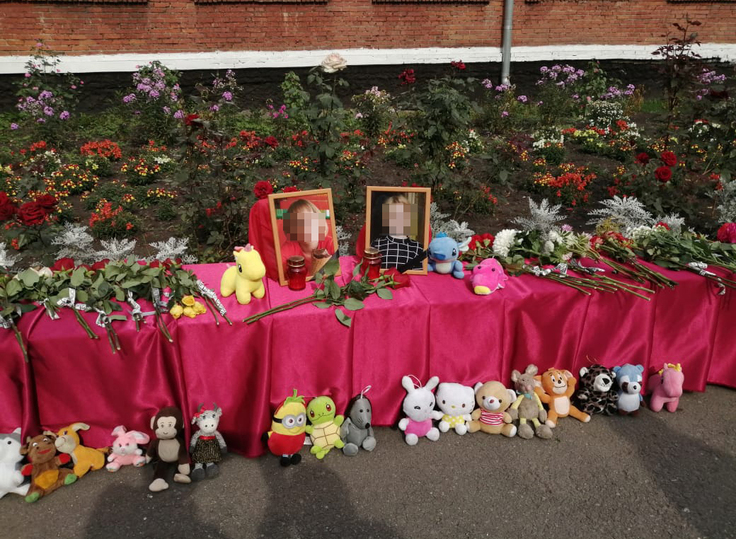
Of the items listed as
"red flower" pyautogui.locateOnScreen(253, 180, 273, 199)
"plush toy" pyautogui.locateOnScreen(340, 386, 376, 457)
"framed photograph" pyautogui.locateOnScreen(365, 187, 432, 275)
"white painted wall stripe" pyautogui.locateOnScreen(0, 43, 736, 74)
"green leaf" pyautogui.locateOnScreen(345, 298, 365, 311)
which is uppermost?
"white painted wall stripe" pyautogui.locateOnScreen(0, 43, 736, 74)

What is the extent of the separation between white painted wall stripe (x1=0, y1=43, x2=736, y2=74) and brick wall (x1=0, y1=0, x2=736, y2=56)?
0.12 metres

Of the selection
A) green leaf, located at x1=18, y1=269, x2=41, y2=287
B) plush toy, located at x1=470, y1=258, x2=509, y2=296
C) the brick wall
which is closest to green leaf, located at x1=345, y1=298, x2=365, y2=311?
plush toy, located at x1=470, y1=258, x2=509, y2=296

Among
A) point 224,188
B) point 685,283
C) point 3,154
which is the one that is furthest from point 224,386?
point 3,154

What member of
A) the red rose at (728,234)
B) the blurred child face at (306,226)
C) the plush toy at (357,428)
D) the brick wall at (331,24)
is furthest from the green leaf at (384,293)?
the brick wall at (331,24)

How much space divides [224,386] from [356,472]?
Answer: 879mm

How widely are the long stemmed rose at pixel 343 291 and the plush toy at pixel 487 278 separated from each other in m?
0.40

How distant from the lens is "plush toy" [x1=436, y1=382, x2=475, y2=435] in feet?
10.5

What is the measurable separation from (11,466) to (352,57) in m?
9.06

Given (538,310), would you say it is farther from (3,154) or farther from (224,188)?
(3,154)

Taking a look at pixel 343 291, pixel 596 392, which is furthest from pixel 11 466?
pixel 596 392

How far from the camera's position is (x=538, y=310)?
10.7 feet

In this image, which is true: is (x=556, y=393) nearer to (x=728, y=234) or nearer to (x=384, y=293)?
(x=384, y=293)

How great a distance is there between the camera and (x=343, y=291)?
10.1ft

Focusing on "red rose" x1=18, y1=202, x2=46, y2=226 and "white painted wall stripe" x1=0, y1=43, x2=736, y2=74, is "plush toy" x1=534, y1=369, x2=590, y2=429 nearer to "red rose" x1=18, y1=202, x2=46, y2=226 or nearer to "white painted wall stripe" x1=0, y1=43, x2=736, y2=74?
"red rose" x1=18, y1=202, x2=46, y2=226
